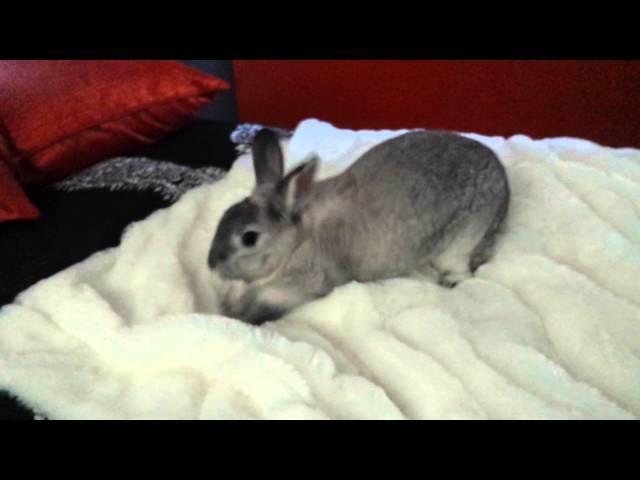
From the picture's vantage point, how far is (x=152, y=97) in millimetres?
1983

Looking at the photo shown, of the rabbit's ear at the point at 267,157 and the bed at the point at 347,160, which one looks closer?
the bed at the point at 347,160

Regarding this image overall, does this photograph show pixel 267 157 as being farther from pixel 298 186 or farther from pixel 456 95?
pixel 456 95

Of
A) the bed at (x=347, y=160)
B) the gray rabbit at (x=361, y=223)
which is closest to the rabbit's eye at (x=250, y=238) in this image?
the gray rabbit at (x=361, y=223)

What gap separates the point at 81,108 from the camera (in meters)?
1.83

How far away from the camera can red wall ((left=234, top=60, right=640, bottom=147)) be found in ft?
8.25

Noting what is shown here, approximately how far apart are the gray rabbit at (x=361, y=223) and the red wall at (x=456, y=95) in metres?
1.16

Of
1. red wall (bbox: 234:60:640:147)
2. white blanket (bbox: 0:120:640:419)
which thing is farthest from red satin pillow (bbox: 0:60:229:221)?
red wall (bbox: 234:60:640:147)

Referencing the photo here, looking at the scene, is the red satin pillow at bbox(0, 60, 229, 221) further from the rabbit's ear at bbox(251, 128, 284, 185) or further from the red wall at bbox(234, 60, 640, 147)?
the red wall at bbox(234, 60, 640, 147)

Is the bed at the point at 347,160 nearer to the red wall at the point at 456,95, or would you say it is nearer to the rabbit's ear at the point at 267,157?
the red wall at the point at 456,95

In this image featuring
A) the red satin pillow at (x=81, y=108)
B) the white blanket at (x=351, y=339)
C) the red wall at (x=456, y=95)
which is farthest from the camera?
the red wall at (x=456, y=95)

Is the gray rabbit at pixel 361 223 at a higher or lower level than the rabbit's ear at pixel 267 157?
lower

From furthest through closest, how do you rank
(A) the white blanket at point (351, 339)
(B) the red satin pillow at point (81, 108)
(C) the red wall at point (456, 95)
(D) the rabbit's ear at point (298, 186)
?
(C) the red wall at point (456, 95)
(B) the red satin pillow at point (81, 108)
(D) the rabbit's ear at point (298, 186)
(A) the white blanket at point (351, 339)

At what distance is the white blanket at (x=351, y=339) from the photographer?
3.50 feet
